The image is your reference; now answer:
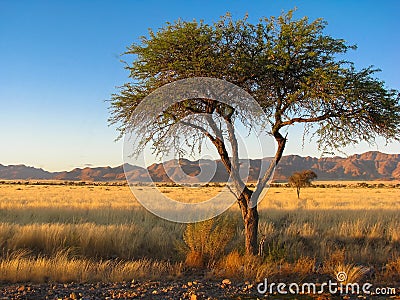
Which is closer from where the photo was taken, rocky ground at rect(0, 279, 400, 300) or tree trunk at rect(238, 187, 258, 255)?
rocky ground at rect(0, 279, 400, 300)

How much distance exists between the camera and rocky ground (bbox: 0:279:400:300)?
6605 mm

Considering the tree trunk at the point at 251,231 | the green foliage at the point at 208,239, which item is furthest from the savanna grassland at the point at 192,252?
the tree trunk at the point at 251,231

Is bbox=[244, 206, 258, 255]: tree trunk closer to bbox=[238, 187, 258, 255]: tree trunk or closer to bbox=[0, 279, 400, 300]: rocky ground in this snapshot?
bbox=[238, 187, 258, 255]: tree trunk

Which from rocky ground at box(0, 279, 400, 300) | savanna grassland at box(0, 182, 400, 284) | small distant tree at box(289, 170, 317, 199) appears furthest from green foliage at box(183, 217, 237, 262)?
small distant tree at box(289, 170, 317, 199)

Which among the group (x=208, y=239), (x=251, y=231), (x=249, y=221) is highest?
(x=249, y=221)

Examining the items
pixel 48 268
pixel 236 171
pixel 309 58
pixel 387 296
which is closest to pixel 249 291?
pixel 387 296

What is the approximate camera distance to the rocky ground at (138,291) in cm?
661

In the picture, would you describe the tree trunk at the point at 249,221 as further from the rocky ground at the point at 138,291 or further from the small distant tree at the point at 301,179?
the small distant tree at the point at 301,179

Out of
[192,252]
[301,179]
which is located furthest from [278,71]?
[301,179]

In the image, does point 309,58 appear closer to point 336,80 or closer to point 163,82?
point 336,80

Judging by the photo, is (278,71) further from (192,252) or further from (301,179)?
(301,179)

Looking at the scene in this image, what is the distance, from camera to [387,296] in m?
7.07

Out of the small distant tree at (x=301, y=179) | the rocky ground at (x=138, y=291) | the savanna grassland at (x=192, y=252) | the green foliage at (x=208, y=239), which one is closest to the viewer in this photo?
the rocky ground at (x=138, y=291)

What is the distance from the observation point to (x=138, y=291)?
689 centimetres
